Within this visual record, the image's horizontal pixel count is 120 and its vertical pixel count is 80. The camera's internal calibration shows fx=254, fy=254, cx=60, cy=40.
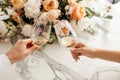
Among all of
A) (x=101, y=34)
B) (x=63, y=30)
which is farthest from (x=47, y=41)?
(x=101, y=34)

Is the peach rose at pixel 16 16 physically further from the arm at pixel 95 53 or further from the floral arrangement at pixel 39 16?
the arm at pixel 95 53

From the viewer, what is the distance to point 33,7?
131 cm

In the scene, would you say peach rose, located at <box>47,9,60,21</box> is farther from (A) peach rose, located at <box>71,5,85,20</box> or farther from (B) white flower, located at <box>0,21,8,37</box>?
(B) white flower, located at <box>0,21,8,37</box>

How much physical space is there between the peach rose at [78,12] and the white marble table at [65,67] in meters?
0.17

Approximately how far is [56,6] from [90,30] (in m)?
0.30

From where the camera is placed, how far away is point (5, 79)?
120cm

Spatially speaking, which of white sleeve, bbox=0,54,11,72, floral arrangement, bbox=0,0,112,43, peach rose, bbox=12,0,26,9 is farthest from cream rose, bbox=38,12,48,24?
white sleeve, bbox=0,54,11,72

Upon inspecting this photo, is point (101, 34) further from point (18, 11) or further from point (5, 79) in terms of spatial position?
point (5, 79)

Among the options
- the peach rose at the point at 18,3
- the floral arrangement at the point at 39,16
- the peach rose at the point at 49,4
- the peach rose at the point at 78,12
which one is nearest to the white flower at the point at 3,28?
the floral arrangement at the point at 39,16

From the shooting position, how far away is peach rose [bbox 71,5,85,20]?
1343 mm

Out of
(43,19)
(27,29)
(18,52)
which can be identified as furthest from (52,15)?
(18,52)

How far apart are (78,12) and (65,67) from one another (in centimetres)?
30

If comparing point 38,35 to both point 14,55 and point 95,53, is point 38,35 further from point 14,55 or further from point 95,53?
point 95,53

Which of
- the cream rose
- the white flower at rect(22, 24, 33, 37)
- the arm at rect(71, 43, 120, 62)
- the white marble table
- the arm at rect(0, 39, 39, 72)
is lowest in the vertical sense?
the white marble table
